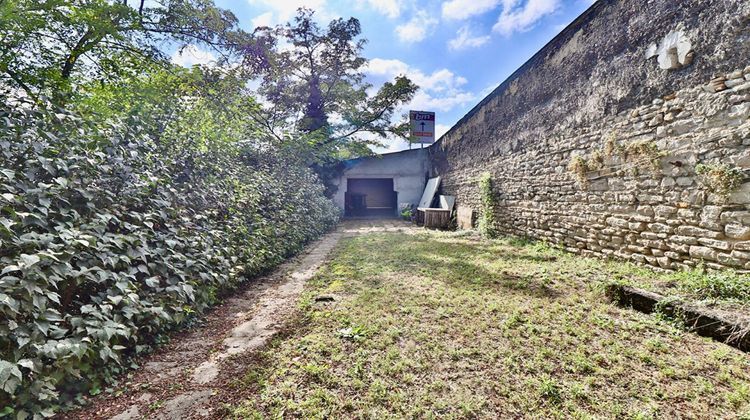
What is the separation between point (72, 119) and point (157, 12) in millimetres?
3974

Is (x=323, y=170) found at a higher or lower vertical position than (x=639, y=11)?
lower

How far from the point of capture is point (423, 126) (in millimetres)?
15898

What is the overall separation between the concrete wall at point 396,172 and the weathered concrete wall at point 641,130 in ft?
27.2

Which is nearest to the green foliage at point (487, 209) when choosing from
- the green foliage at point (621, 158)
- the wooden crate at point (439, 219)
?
the wooden crate at point (439, 219)

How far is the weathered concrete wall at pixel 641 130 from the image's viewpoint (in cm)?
276

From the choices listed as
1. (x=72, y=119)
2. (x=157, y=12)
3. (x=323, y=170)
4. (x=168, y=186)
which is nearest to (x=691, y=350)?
(x=168, y=186)

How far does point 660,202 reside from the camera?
337 cm

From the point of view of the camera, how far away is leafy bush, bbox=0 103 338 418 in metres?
1.44

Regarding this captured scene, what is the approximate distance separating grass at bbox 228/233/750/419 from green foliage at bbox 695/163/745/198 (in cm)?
107

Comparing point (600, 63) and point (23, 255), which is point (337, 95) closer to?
point (600, 63)

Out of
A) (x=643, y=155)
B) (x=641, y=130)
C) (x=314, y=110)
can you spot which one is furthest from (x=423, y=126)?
(x=643, y=155)

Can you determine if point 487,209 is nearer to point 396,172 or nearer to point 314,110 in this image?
point 396,172

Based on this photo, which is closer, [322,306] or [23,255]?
[23,255]

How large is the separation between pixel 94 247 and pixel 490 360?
2651mm
